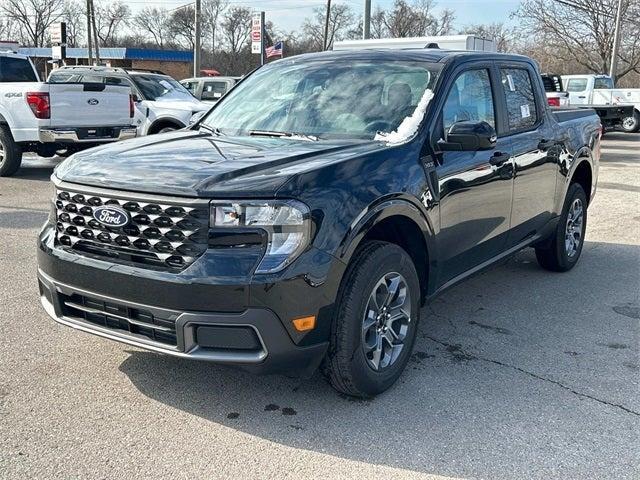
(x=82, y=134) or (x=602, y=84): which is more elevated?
(x=602, y=84)

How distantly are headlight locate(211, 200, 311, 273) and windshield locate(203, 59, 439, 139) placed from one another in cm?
115

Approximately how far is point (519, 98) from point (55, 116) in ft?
25.5

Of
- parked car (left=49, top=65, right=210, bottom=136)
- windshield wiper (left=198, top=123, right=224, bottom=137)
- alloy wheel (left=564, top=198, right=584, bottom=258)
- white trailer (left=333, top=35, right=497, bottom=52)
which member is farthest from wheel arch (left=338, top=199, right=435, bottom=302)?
parked car (left=49, top=65, right=210, bottom=136)

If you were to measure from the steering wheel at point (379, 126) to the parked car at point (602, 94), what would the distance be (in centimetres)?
2090

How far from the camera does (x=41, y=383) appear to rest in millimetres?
3631

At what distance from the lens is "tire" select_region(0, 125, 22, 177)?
10.6 metres

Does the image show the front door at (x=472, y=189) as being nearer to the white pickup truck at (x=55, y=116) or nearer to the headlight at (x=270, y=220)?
the headlight at (x=270, y=220)

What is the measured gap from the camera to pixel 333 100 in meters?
4.30

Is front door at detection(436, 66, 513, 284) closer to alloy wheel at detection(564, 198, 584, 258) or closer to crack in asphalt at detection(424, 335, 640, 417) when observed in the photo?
crack in asphalt at detection(424, 335, 640, 417)

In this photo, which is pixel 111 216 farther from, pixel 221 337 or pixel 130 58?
pixel 130 58

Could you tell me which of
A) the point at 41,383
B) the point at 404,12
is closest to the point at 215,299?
the point at 41,383

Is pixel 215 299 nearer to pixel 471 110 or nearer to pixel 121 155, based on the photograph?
pixel 121 155

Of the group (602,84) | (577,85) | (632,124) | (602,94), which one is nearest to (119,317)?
(602,94)

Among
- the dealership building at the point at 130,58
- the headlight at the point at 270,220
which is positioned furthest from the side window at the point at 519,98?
the dealership building at the point at 130,58
